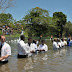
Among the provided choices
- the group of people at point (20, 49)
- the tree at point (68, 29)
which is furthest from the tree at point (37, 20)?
the group of people at point (20, 49)

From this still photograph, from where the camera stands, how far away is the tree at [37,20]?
183 feet

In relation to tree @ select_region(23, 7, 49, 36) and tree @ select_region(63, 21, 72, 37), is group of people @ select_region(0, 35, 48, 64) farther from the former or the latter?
tree @ select_region(63, 21, 72, 37)

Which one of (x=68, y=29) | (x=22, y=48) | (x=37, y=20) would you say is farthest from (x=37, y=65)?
(x=68, y=29)

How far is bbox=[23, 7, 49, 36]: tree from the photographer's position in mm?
55816

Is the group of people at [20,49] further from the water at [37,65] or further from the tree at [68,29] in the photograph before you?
the tree at [68,29]

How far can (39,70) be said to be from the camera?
7.71 metres

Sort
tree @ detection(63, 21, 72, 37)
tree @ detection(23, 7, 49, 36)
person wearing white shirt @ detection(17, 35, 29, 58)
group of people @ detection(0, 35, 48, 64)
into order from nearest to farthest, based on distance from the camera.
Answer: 1. group of people @ detection(0, 35, 48, 64)
2. person wearing white shirt @ detection(17, 35, 29, 58)
3. tree @ detection(23, 7, 49, 36)
4. tree @ detection(63, 21, 72, 37)

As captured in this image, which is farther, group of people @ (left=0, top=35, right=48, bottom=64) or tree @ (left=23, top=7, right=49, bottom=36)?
tree @ (left=23, top=7, right=49, bottom=36)

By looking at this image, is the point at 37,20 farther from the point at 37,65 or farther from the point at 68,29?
the point at 37,65

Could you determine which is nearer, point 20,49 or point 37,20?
point 20,49

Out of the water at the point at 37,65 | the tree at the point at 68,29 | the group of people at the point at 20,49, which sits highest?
the tree at the point at 68,29

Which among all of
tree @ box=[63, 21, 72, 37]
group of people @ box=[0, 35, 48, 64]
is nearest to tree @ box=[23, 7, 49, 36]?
tree @ box=[63, 21, 72, 37]

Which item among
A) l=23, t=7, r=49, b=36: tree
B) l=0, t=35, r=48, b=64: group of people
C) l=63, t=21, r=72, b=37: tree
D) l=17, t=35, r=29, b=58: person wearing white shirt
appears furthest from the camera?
l=63, t=21, r=72, b=37: tree

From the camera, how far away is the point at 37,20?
181ft
